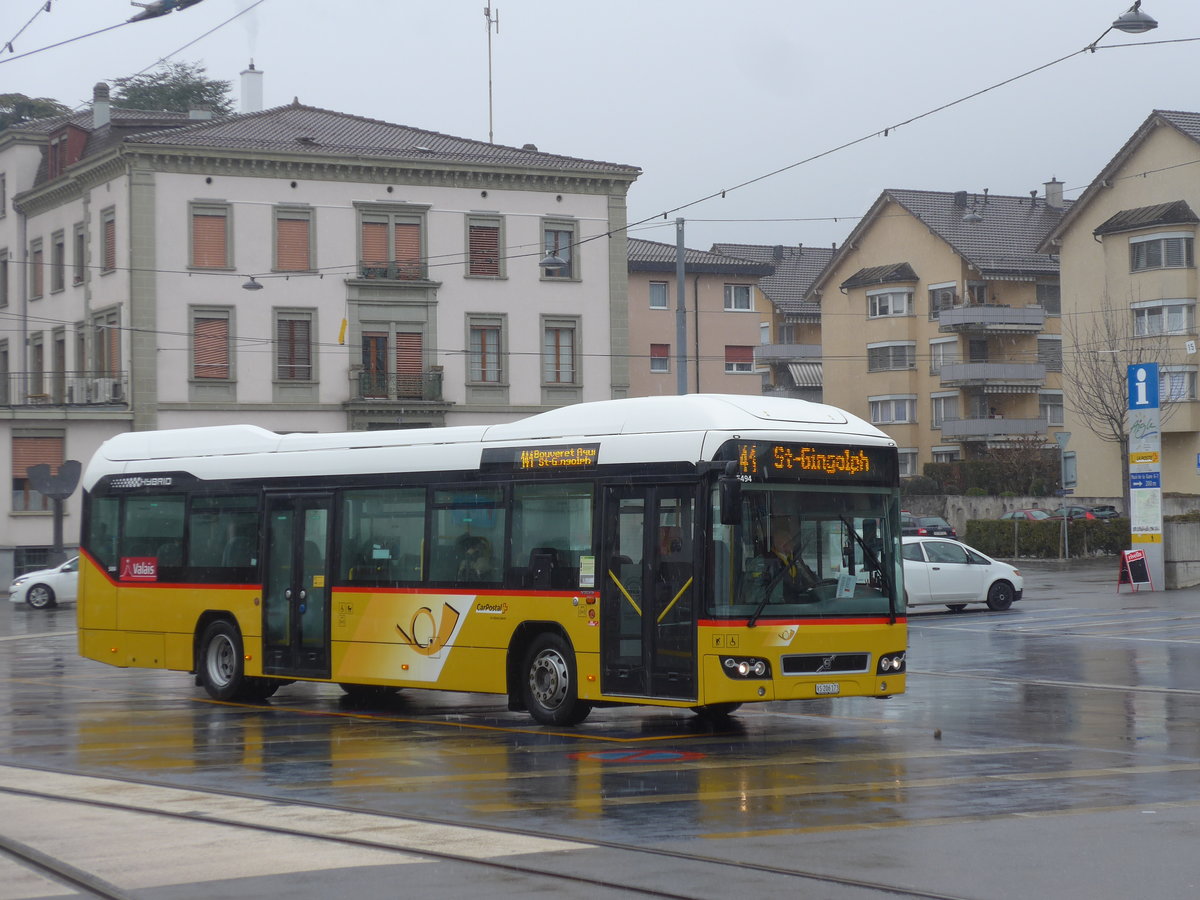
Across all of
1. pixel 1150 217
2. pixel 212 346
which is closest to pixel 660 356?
pixel 1150 217

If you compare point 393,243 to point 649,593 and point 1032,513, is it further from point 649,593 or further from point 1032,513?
point 649,593

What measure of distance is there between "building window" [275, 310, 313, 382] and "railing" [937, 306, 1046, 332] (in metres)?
36.9

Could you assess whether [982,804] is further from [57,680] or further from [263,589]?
[57,680]

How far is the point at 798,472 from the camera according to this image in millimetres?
15141

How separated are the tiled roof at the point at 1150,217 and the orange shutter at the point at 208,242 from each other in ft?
112

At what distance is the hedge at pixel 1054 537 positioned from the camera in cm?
5284

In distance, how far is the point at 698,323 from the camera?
71.9 m

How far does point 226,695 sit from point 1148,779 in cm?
1088

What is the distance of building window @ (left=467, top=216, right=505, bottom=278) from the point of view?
188ft

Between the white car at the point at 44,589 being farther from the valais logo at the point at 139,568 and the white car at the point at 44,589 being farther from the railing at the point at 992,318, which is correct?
the railing at the point at 992,318

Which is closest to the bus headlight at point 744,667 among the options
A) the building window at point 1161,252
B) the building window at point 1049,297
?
the building window at point 1161,252

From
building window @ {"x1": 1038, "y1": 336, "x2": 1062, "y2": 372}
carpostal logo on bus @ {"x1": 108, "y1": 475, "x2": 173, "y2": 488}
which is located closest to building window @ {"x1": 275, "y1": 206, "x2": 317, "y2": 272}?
carpostal logo on bus @ {"x1": 108, "y1": 475, "x2": 173, "y2": 488}

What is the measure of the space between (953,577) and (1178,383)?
3555cm

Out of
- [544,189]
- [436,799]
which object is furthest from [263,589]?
[544,189]
